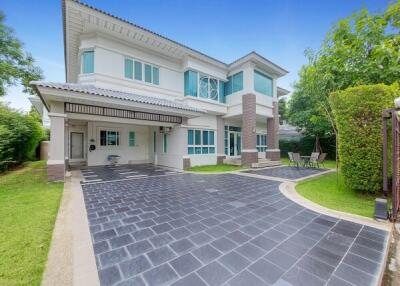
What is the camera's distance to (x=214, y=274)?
211cm

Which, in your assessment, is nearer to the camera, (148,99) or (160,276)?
(160,276)

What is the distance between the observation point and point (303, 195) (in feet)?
18.5

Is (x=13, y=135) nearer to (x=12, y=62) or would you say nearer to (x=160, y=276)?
(x=12, y=62)

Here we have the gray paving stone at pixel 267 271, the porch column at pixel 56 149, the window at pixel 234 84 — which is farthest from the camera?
the window at pixel 234 84

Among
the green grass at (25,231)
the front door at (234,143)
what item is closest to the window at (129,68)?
the green grass at (25,231)

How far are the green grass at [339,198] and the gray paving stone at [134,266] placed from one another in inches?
181

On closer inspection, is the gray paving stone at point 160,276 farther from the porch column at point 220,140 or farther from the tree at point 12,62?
the tree at point 12,62

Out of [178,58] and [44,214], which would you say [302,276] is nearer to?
[44,214]

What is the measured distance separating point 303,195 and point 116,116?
8509 mm

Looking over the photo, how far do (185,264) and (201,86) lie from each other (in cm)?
1215

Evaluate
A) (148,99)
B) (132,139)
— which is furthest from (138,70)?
(132,139)

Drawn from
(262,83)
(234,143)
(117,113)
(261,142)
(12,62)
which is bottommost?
(234,143)

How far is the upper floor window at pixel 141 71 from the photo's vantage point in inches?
428

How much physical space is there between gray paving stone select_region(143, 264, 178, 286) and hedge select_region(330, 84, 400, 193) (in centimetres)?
591
